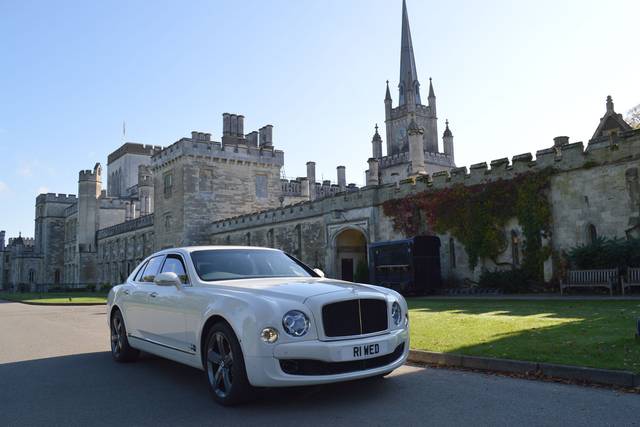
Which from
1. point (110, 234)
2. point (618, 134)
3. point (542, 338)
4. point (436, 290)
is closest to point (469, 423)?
point (542, 338)

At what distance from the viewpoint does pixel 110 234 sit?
59031 mm

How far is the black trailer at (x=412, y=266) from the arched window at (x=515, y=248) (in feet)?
10.3

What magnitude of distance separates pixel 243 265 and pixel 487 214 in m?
17.5

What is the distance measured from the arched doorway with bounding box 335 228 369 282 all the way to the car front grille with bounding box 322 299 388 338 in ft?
77.3

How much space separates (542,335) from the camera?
8.15m

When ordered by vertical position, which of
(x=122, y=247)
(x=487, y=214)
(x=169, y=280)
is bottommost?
(x=169, y=280)

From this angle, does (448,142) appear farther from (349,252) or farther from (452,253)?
(452,253)

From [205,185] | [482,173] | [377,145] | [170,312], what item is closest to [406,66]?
[377,145]

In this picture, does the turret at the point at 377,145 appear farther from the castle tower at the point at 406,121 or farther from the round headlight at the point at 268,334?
the round headlight at the point at 268,334

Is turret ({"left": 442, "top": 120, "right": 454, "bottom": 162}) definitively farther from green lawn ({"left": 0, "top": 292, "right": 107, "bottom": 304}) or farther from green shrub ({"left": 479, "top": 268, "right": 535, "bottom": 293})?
green shrub ({"left": 479, "top": 268, "right": 535, "bottom": 293})

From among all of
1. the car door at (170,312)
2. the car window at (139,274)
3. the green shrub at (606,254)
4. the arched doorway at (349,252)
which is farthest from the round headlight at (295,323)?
the arched doorway at (349,252)

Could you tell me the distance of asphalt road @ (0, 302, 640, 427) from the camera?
14.7 feet

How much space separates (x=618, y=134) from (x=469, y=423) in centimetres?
1774

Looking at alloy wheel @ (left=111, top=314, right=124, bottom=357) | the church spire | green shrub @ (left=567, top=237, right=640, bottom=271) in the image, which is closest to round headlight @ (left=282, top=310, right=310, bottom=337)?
alloy wheel @ (left=111, top=314, right=124, bottom=357)
